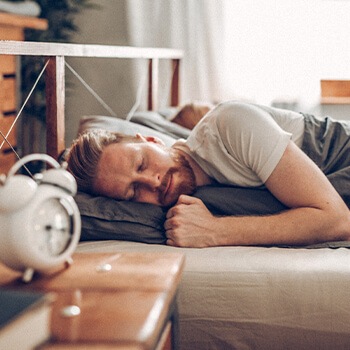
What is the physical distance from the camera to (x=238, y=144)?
4.87 ft

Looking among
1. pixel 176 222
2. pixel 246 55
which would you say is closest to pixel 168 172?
pixel 176 222

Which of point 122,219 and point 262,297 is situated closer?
point 262,297

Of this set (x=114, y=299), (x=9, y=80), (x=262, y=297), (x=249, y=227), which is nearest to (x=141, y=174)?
(x=249, y=227)

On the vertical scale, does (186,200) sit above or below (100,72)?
below

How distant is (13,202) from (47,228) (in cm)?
6

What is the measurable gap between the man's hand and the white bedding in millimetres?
130

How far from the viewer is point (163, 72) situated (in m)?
3.10

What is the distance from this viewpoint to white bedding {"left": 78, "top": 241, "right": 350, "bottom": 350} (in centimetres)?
123

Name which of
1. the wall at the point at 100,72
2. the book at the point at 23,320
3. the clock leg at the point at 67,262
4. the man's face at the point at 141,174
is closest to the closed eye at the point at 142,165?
the man's face at the point at 141,174

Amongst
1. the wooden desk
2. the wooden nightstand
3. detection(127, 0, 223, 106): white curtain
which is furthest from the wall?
the wooden desk

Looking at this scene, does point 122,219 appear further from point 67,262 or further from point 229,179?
point 67,262

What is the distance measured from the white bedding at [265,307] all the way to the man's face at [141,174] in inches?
9.5

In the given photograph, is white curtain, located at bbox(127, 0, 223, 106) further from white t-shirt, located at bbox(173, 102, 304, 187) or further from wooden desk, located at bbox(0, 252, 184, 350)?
wooden desk, located at bbox(0, 252, 184, 350)

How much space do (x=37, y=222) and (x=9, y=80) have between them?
211 centimetres
